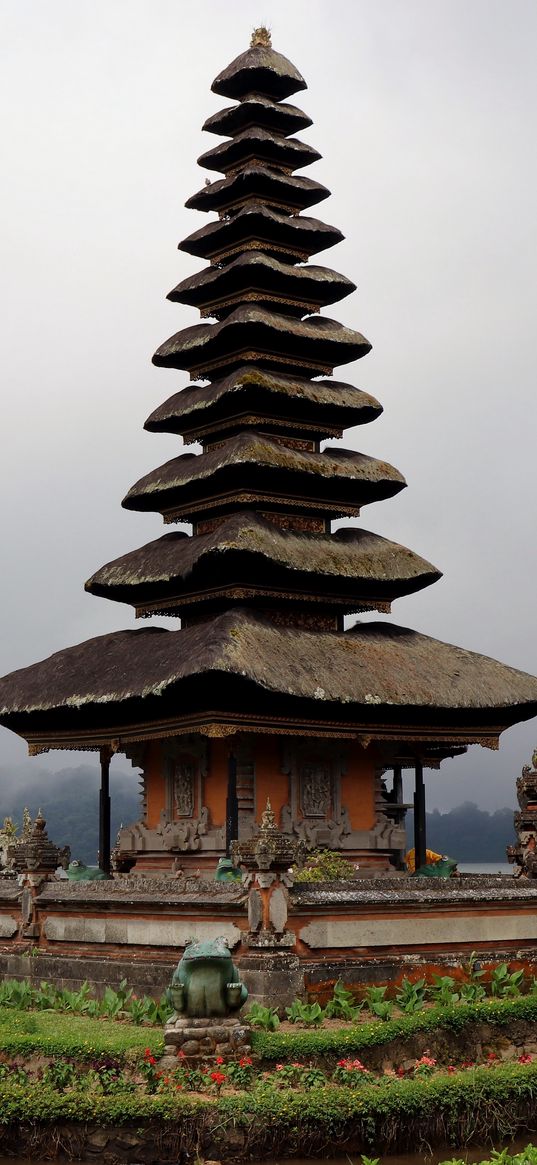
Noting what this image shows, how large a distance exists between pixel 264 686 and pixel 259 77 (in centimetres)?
1646

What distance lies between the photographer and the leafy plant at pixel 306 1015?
19.2m

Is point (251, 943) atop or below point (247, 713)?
below

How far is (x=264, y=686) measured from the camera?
2494 centimetres

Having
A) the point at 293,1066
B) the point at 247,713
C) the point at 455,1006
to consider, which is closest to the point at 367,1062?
the point at 293,1066

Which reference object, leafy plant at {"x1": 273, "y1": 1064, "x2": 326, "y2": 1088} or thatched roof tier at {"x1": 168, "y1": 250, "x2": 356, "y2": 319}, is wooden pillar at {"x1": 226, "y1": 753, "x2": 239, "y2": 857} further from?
thatched roof tier at {"x1": 168, "y1": 250, "x2": 356, "y2": 319}

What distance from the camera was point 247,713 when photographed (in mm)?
26188

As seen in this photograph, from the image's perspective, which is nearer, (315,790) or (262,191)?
(315,790)

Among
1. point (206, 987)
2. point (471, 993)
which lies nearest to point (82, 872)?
point (471, 993)

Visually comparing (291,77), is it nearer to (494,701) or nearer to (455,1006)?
(494,701)

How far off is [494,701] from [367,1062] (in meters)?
11.6

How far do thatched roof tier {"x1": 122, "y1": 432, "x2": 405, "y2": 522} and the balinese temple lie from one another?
6 cm

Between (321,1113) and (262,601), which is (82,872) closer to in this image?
(262,601)

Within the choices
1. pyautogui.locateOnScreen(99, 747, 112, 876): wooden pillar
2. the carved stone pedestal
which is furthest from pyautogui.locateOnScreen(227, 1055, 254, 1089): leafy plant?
pyautogui.locateOnScreen(99, 747, 112, 876): wooden pillar

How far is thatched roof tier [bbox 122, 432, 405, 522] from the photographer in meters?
29.5
